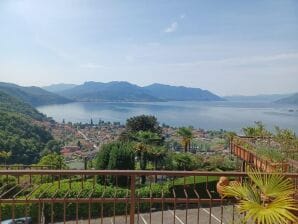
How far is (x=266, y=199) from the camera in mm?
3301

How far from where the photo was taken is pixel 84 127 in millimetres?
135000

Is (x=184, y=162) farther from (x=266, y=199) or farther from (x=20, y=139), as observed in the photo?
(x=20, y=139)

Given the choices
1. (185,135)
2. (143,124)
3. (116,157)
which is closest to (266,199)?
(116,157)

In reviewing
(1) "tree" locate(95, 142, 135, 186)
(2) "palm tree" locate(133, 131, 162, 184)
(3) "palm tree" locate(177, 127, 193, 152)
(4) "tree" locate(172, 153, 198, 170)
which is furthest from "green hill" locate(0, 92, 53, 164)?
(4) "tree" locate(172, 153, 198, 170)

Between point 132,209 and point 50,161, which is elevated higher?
point 132,209

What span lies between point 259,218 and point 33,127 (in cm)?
6894

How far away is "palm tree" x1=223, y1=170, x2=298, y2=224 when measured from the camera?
9.78 ft

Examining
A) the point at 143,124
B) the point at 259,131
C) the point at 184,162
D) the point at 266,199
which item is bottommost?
the point at 184,162

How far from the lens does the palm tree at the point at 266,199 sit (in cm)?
298

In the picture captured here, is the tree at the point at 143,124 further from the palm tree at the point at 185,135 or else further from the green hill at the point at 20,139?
the green hill at the point at 20,139

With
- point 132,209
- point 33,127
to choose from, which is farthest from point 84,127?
point 132,209

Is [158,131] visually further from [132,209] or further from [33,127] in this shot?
[33,127]

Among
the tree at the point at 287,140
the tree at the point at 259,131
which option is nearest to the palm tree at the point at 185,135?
the tree at the point at 259,131

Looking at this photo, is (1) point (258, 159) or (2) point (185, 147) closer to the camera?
(1) point (258, 159)
